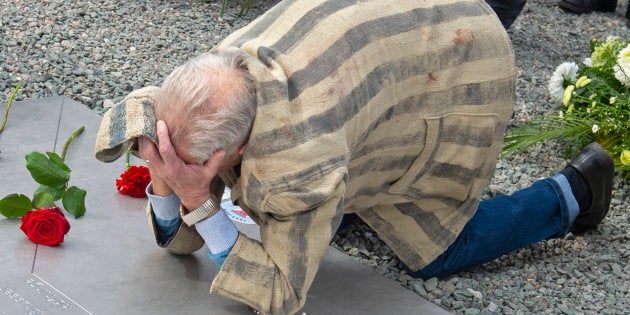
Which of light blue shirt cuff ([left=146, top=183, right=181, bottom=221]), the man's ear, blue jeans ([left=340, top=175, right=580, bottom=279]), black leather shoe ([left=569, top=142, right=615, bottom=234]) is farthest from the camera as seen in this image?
black leather shoe ([left=569, top=142, right=615, bottom=234])

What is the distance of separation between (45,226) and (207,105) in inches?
38.1

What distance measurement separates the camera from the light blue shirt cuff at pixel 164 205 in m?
2.54

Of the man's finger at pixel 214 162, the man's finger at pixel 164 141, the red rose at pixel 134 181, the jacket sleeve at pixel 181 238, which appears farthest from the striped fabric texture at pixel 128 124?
the red rose at pixel 134 181

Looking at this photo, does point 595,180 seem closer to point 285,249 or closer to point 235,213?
point 235,213

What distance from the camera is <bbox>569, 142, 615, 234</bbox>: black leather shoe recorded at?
10.3 feet

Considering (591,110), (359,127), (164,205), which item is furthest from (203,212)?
(591,110)

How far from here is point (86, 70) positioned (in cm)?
425

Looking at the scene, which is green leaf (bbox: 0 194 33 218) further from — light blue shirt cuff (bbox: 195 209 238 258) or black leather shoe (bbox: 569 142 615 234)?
black leather shoe (bbox: 569 142 615 234)

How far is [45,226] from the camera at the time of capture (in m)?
2.79

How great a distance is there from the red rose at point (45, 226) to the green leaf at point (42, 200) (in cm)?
11

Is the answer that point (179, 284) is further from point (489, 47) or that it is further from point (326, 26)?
point (489, 47)

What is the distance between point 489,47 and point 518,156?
1390 mm

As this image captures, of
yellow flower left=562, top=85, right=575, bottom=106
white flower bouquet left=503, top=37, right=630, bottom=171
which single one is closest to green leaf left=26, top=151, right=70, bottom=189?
white flower bouquet left=503, top=37, right=630, bottom=171

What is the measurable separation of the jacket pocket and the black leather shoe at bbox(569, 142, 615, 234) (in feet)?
1.75
